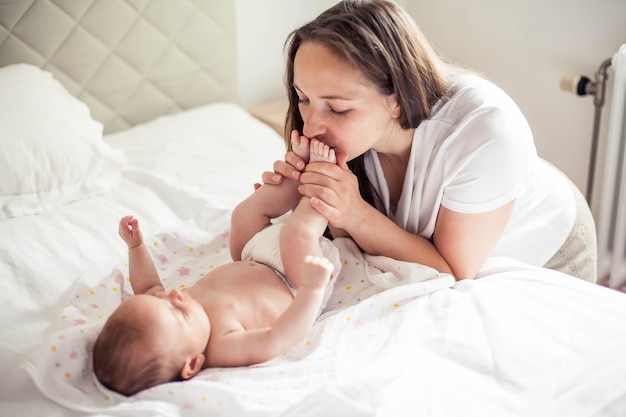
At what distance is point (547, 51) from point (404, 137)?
1.11 meters

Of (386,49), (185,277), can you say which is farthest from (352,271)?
(386,49)

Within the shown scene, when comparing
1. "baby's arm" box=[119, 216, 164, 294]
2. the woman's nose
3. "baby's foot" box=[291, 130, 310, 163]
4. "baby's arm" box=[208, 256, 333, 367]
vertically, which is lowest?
"baby's arm" box=[119, 216, 164, 294]

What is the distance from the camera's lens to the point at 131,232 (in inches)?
53.4

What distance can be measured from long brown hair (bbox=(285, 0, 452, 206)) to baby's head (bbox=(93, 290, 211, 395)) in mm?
580

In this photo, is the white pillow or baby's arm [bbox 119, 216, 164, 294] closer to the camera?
baby's arm [bbox 119, 216, 164, 294]

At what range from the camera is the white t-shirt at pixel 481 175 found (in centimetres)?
127

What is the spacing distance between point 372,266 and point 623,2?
1227 mm

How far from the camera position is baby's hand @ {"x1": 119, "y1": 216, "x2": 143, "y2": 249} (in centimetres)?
135

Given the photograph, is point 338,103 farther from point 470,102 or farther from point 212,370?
point 212,370

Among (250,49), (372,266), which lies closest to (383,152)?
(372,266)

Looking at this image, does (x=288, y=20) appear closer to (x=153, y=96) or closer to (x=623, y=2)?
(x=153, y=96)

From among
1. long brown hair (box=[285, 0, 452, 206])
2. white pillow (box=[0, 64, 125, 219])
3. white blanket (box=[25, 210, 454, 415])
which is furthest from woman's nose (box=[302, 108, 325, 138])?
white pillow (box=[0, 64, 125, 219])

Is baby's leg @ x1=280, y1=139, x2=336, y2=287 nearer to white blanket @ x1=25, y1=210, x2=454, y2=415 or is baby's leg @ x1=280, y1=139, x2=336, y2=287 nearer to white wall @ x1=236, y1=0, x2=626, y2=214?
white blanket @ x1=25, y1=210, x2=454, y2=415

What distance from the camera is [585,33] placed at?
6.82 feet
